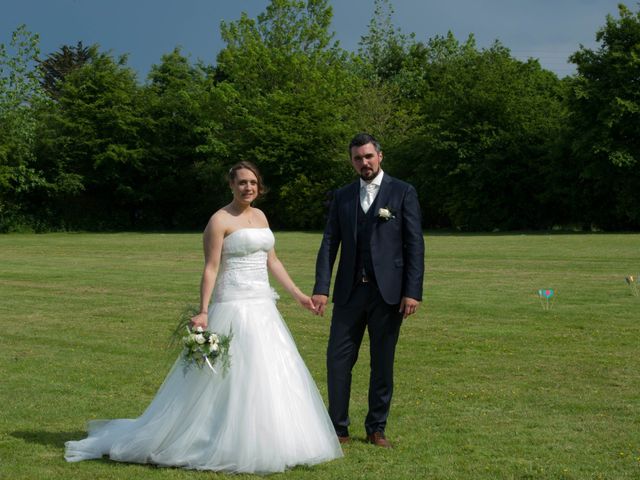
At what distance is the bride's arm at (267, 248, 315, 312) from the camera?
6.81 meters

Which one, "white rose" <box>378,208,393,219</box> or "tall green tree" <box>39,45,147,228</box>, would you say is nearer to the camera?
"white rose" <box>378,208,393,219</box>

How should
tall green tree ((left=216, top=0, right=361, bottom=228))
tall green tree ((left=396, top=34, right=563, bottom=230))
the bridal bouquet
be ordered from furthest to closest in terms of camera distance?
tall green tree ((left=216, top=0, right=361, bottom=228)) < tall green tree ((left=396, top=34, right=563, bottom=230)) < the bridal bouquet

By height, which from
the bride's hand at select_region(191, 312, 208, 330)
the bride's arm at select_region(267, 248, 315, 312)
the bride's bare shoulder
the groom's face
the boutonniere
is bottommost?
the bride's hand at select_region(191, 312, 208, 330)

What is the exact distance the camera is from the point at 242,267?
6766 millimetres

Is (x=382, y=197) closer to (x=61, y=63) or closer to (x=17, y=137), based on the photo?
(x=17, y=137)

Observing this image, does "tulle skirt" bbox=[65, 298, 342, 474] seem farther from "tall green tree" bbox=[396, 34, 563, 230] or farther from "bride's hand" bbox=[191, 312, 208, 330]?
"tall green tree" bbox=[396, 34, 563, 230]

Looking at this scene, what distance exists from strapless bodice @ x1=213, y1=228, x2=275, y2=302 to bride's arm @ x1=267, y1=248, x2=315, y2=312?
0.54 feet

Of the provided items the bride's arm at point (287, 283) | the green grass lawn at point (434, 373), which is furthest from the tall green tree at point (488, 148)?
the bride's arm at point (287, 283)

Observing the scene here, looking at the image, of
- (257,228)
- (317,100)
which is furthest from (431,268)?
(317,100)

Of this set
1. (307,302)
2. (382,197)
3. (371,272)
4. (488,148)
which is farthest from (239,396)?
(488,148)

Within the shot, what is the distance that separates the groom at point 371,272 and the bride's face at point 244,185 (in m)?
0.63

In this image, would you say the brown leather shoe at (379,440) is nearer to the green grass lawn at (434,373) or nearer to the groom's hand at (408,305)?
the green grass lawn at (434,373)

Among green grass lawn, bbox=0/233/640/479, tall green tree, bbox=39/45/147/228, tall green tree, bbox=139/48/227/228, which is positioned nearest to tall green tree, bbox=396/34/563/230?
tall green tree, bbox=139/48/227/228

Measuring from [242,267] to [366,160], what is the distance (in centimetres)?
123
